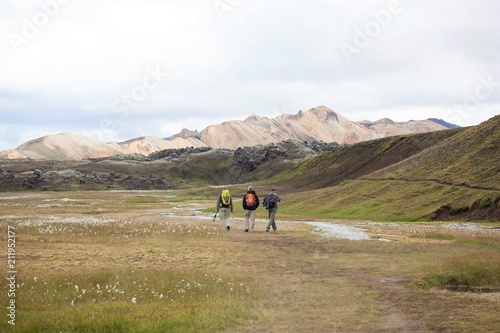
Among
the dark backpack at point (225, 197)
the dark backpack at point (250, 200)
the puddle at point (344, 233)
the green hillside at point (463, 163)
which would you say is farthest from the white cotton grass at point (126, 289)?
the green hillside at point (463, 163)

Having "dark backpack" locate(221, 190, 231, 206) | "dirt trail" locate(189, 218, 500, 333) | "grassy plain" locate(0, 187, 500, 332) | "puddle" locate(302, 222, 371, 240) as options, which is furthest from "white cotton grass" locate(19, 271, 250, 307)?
"puddle" locate(302, 222, 371, 240)

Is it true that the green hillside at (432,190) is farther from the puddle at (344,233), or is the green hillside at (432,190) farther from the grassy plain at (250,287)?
the grassy plain at (250,287)

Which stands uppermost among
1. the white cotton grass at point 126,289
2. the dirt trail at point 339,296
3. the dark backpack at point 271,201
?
the dark backpack at point 271,201

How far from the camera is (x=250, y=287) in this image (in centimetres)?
1662

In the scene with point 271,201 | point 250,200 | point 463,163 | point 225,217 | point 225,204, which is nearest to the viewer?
point 250,200

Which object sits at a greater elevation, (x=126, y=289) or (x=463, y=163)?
A: (x=463, y=163)

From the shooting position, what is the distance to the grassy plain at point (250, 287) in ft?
39.8

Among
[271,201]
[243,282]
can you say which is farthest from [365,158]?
[243,282]

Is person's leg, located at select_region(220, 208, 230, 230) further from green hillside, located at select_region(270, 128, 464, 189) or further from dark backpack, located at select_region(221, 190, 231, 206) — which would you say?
green hillside, located at select_region(270, 128, 464, 189)

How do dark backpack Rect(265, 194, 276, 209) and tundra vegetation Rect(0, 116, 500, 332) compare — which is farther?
dark backpack Rect(265, 194, 276, 209)

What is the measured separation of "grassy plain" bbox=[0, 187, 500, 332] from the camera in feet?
39.8

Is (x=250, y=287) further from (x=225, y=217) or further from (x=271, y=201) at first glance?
(x=225, y=217)

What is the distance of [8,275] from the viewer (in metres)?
16.9

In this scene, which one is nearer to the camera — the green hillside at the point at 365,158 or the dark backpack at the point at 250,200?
the dark backpack at the point at 250,200
